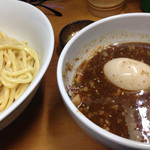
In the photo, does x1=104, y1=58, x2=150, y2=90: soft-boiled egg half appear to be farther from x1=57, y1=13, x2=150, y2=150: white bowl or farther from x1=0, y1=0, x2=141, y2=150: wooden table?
x1=0, y1=0, x2=141, y2=150: wooden table

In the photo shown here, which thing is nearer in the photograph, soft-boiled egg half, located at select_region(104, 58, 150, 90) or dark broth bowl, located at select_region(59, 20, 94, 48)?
soft-boiled egg half, located at select_region(104, 58, 150, 90)

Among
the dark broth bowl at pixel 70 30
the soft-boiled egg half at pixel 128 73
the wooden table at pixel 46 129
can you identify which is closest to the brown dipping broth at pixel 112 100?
the soft-boiled egg half at pixel 128 73

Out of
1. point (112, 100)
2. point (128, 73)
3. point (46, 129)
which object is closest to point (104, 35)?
point (128, 73)

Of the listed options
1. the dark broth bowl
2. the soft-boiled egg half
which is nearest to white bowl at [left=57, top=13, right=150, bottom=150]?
the soft-boiled egg half

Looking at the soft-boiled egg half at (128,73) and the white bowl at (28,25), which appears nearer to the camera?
the soft-boiled egg half at (128,73)

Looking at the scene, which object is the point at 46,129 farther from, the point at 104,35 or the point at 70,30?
the point at 70,30

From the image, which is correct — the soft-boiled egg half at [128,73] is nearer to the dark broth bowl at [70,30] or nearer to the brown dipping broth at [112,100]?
the brown dipping broth at [112,100]

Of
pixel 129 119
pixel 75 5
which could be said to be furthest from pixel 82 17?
pixel 129 119

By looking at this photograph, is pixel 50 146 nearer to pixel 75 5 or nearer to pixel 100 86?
pixel 100 86
